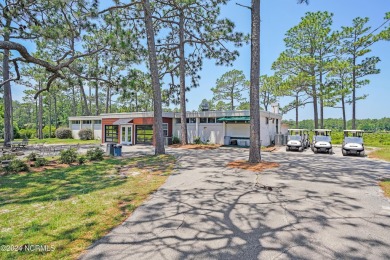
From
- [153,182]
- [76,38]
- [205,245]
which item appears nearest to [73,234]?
[205,245]

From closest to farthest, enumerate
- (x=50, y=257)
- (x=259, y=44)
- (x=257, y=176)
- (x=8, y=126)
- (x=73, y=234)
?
(x=50, y=257) → (x=73, y=234) → (x=257, y=176) → (x=259, y=44) → (x=8, y=126)

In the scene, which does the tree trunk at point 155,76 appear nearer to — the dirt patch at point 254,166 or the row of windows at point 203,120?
the dirt patch at point 254,166

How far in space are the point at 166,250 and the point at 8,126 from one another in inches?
836

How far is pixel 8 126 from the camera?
18.2 meters

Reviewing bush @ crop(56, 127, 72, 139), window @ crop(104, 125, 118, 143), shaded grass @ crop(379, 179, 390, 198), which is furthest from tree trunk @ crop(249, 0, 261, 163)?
bush @ crop(56, 127, 72, 139)

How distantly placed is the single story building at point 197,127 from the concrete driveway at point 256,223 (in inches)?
513

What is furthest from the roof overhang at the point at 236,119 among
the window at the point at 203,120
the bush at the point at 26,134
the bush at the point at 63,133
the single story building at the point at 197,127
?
the bush at the point at 26,134

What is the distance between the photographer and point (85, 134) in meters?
28.8

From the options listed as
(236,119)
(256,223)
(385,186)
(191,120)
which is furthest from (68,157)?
(191,120)

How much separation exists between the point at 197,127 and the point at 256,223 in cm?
1783

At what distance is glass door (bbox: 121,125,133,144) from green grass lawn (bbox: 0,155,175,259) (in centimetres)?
1321

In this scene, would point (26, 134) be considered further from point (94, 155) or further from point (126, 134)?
point (94, 155)

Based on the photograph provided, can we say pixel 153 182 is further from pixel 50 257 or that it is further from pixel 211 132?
pixel 211 132

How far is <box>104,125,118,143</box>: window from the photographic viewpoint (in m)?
23.7
